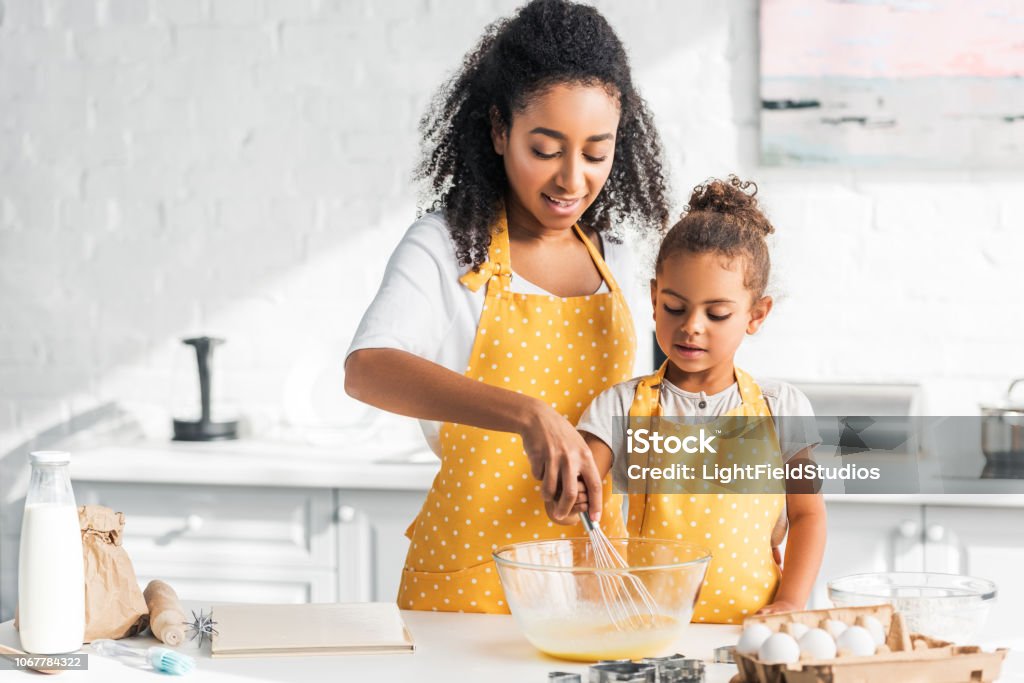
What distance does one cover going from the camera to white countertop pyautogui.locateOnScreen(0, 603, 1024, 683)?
1135mm

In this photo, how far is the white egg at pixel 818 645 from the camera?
980 mm

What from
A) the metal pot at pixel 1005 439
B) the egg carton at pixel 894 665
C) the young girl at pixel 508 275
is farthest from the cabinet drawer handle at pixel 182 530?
the egg carton at pixel 894 665

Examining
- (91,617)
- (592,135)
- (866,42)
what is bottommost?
(91,617)

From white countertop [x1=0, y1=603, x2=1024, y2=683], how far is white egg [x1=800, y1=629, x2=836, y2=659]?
0.13 m

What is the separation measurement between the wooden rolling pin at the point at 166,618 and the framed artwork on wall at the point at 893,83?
1.77 meters

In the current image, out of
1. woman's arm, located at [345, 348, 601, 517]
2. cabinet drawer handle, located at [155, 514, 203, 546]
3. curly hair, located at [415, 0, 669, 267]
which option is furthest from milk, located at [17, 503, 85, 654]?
cabinet drawer handle, located at [155, 514, 203, 546]

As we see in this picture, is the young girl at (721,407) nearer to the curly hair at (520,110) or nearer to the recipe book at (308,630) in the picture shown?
the curly hair at (520,110)

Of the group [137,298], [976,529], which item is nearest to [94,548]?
[976,529]

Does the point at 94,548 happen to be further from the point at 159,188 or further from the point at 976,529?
the point at 159,188

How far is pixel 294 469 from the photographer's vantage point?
2387 mm

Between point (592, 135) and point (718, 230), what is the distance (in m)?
0.19

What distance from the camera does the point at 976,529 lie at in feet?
7.13

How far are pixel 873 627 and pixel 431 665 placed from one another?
0.41 metres

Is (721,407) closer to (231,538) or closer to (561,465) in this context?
(561,465)
